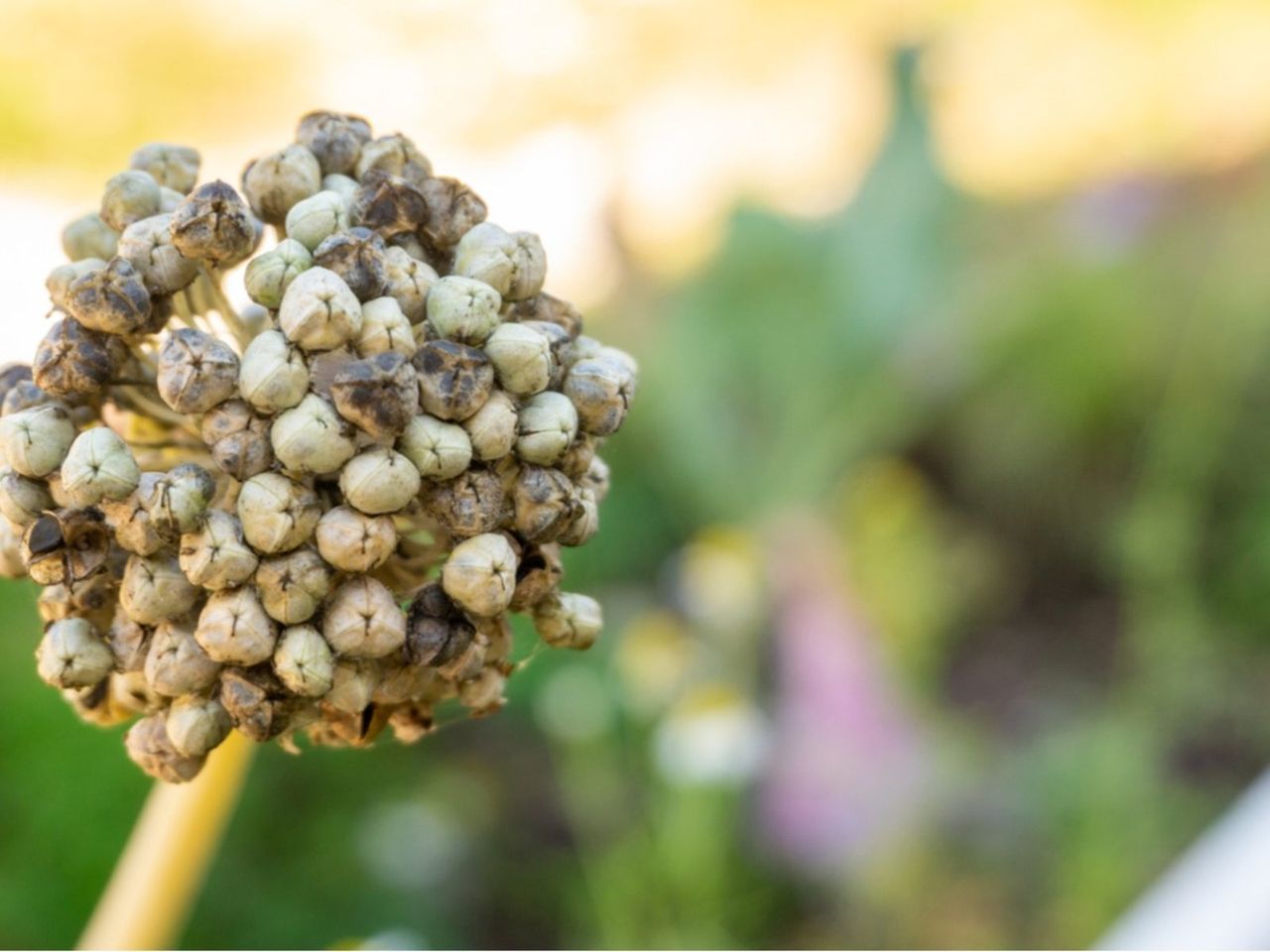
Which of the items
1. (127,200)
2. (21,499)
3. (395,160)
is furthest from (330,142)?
(21,499)

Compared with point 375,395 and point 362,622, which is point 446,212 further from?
point 362,622

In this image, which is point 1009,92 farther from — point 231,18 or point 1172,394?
point 231,18

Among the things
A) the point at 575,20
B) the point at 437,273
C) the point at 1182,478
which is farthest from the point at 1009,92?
the point at 437,273

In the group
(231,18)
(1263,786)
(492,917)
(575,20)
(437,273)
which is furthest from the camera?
(231,18)

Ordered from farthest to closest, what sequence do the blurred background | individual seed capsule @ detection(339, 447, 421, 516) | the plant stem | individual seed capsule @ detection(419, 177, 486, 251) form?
the blurred background < the plant stem < individual seed capsule @ detection(419, 177, 486, 251) < individual seed capsule @ detection(339, 447, 421, 516)

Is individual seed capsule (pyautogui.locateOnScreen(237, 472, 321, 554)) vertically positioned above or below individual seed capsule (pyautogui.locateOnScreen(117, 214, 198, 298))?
below

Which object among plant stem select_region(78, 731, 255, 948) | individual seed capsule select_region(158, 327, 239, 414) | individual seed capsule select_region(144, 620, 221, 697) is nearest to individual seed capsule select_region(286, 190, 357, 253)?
individual seed capsule select_region(158, 327, 239, 414)

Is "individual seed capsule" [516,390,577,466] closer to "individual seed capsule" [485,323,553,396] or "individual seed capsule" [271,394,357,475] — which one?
"individual seed capsule" [485,323,553,396]

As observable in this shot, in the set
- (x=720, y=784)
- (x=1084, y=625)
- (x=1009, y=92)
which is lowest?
(x=720, y=784)
